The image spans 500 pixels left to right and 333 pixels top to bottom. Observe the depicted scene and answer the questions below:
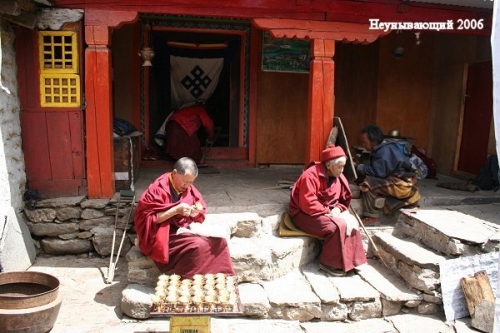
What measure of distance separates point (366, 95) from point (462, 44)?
1833 mm

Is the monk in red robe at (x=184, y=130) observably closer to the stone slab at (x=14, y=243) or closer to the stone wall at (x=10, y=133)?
the stone wall at (x=10, y=133)

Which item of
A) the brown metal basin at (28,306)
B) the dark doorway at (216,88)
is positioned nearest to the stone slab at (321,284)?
the brown metal basin at (28,306)

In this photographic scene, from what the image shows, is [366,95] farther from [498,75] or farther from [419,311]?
[498,75]

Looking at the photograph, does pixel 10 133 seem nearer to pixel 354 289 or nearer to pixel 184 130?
pixel 184 130

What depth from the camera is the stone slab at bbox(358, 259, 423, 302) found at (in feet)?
16.9

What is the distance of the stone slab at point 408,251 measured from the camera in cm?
526

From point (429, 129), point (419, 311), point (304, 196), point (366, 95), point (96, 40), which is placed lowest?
point (419, 311)

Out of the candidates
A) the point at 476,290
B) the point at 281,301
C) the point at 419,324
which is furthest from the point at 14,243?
the point at 476,290

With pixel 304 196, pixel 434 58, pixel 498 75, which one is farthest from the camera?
pixel 434 58

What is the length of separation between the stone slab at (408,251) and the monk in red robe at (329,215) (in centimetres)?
39

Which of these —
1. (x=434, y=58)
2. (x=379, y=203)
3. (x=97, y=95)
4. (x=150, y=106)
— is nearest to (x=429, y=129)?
(x=434, y=58)

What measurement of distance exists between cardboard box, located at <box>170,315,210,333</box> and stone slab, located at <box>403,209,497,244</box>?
3.13 metres

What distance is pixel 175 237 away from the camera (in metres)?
4.87

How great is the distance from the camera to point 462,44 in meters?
8.38
